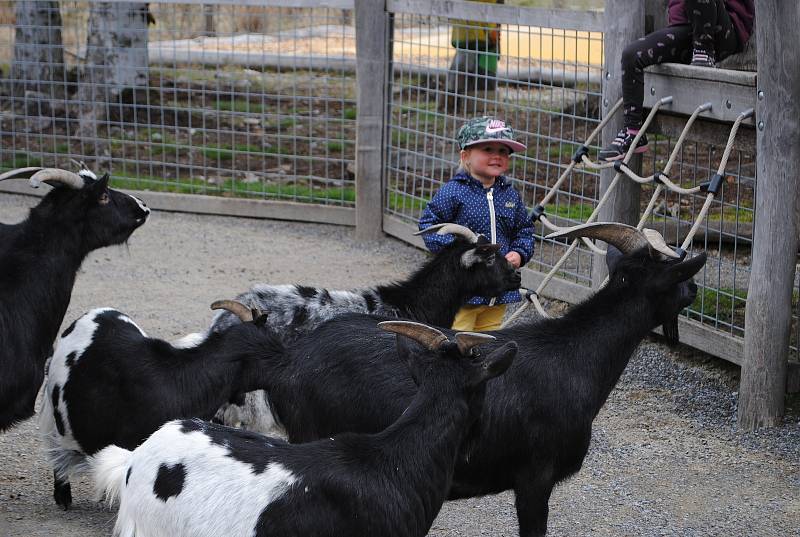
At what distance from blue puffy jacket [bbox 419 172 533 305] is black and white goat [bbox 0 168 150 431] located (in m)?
1.58

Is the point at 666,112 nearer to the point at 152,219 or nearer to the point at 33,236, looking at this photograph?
the point at 33,236

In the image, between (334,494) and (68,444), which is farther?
(68,444)

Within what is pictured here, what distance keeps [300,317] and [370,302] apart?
373 millimetres

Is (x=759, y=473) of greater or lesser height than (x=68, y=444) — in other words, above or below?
below

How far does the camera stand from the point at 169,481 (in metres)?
3.57

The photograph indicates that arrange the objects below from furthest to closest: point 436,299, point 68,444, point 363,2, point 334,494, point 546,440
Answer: point 363,2
point 436,299
point 68,444
point 546,440
point 334,494

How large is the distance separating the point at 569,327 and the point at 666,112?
111 inches

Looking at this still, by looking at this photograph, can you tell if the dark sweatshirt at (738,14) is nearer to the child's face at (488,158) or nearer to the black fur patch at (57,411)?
the child's face at (488,158)

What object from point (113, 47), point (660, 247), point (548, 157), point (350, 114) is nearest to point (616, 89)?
point (548, 157)

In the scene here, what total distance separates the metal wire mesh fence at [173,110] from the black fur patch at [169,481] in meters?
7.10

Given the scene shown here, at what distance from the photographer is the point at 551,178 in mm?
10891

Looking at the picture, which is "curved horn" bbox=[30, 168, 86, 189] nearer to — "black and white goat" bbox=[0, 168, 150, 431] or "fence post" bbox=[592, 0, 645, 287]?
"black and white goat" bbox=[0, 168, 150, 431]

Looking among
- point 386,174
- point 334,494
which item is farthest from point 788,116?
point 386,174

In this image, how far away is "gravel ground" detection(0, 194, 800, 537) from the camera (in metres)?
4.97
